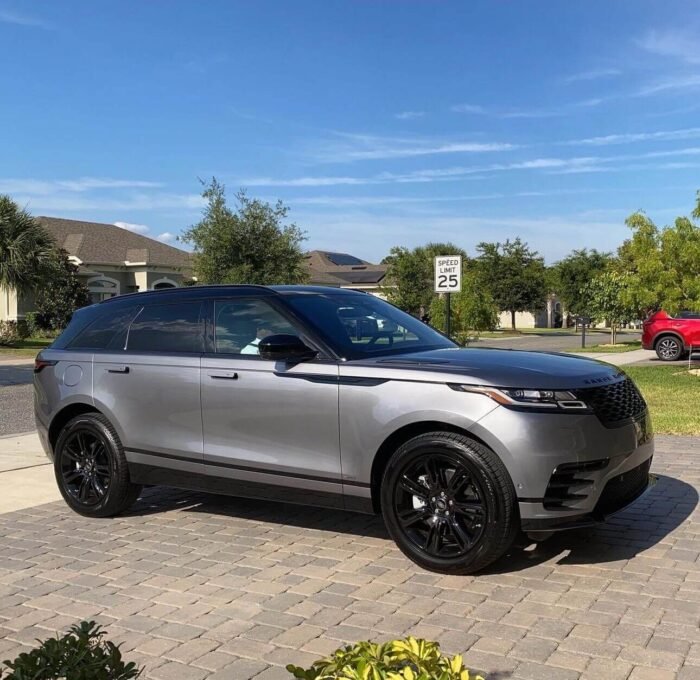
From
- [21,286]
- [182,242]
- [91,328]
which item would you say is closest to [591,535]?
[91,328]

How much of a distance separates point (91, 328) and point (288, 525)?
7.81ft

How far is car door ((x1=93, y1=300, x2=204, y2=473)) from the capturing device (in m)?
5.57

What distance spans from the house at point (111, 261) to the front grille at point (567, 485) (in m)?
38.5

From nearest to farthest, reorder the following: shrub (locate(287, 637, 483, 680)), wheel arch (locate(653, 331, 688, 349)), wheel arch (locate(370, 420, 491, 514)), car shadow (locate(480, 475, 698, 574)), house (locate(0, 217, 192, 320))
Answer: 1. shrub (locate(287, 637, 483, 680))
2. wheel arch (locate(370, 420, 491, 514))
3. car shadow (locate(480, 475, 698, 574))
4. wheel arch (locate(653, 331, 688, 349))
5. house (locate(0, 217, 192, 320))

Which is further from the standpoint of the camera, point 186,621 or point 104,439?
point 104,439

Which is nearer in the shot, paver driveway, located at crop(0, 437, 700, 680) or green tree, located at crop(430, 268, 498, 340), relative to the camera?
paver driveway, located at crop(0, 437, 700, 680)

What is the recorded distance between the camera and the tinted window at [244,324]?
5.44 m

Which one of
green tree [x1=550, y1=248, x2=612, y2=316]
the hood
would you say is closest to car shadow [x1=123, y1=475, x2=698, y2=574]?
the hood

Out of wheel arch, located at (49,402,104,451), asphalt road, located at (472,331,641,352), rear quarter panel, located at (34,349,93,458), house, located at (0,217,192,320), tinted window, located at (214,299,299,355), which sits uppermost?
house, located at (0,217,192,320)

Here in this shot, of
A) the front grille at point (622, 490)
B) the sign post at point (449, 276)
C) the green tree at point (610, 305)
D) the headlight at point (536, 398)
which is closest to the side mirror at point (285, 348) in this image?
the headlight at point (536, 398)

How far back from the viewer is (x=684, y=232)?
1936cm

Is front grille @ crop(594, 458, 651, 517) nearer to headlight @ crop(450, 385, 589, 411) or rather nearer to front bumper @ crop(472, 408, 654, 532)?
front bumper @ crop(472, 408, 654, 532)

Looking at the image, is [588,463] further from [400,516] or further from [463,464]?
[400,516]

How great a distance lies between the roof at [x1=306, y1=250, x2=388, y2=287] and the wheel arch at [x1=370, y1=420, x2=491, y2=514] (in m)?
Answer: 54.7
